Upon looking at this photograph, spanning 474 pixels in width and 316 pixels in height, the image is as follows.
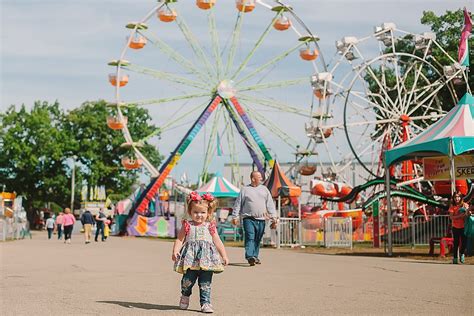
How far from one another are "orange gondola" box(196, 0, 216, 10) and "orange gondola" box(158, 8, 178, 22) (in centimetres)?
134

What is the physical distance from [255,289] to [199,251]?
203 cm

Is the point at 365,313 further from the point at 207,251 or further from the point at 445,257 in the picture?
the point at 445,257

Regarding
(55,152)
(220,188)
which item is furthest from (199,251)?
(55,152)

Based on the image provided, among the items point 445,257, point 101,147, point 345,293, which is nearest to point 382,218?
point 445,257

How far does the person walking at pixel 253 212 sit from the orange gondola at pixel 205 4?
2701 centimetres

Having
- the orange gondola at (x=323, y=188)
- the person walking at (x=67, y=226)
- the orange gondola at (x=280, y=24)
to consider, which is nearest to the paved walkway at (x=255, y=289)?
the person walking at (x=67, y=226)

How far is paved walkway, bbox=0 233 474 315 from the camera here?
8.22m

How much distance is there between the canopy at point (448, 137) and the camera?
1731cm

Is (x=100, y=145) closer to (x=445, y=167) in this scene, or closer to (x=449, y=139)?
(x=445, y=167)

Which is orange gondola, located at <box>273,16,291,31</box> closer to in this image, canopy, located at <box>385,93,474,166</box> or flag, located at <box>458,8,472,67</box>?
flag, located at <box>458,8,472,67</box>

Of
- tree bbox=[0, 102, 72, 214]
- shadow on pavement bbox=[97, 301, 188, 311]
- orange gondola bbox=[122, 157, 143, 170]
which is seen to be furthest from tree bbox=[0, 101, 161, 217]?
shadow on pavement bbox=[97, 301, 188, 311]

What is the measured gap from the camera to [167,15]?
4131 centimetres

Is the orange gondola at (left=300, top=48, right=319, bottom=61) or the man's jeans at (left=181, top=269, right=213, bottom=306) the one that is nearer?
the man's jeans at (left=181, top=269, right=213, bottom=306)

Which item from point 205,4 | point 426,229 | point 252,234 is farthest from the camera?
point 205,4
